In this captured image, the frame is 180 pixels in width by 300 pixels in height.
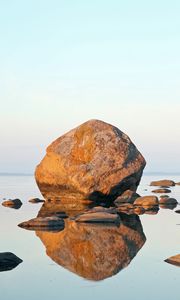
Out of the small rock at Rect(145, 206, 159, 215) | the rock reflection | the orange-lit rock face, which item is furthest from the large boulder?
the orange-lit rock face

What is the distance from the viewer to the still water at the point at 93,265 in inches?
419

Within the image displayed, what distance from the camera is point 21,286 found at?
1104 centimetres

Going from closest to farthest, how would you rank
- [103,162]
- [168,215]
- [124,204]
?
[168,215] < [124,204] < [103,162]

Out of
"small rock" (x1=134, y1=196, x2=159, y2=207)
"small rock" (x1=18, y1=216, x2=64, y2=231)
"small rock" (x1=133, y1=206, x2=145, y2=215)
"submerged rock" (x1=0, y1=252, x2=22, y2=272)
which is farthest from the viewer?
"small rock" (x1=134, y1=196, x2=159, y2=207)

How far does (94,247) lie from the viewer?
631 inches

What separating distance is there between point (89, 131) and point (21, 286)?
76.1ft

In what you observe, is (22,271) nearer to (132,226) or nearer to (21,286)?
(21,286)

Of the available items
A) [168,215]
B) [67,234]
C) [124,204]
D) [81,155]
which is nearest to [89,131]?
[81,155]

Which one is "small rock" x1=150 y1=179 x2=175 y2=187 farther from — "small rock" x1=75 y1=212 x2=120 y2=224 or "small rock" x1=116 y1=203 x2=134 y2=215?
"small rock" x1=75 y1=212 x2=120 y2=224

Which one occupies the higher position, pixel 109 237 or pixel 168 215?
pixel 109 237

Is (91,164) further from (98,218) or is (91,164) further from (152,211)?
(98,218)

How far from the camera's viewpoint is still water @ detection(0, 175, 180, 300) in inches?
419

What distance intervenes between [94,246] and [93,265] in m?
2.84

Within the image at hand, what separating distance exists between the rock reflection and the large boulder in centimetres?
985
